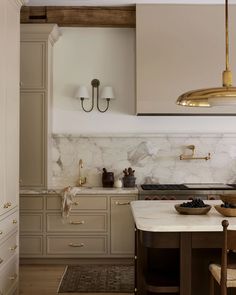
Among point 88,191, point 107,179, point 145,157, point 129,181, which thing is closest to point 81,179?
point 107,179

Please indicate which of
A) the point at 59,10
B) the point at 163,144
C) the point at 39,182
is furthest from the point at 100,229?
the point at 59,10

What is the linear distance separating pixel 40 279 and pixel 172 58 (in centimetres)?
287

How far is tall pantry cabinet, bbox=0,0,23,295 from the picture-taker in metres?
3.05

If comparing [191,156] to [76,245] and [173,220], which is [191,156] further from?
[173,220]

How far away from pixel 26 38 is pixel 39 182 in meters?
1.68

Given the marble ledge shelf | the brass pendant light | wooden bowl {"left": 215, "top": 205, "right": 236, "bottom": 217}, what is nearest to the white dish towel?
the marble ledge shelf

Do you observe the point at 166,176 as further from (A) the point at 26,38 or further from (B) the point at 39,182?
(A) the point at 26,38

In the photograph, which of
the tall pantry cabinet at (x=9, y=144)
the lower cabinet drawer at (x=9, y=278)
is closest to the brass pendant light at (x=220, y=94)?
the tall pantry cabinet at (x=9, y=144)

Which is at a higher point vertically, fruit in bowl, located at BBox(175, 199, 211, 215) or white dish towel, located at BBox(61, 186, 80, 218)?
fruit in bowl, located at BBox(175, 199, 211, 215)

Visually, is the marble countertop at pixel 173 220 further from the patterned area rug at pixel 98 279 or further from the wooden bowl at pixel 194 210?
the patterned area rug at pixel 98 279

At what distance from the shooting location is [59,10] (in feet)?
16.1

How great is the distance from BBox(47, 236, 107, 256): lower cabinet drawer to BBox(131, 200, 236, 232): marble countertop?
1.80 metres

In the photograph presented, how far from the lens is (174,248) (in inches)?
104

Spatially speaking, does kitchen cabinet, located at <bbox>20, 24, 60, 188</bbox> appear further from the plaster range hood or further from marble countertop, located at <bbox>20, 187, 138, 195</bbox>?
the plaster range hood
